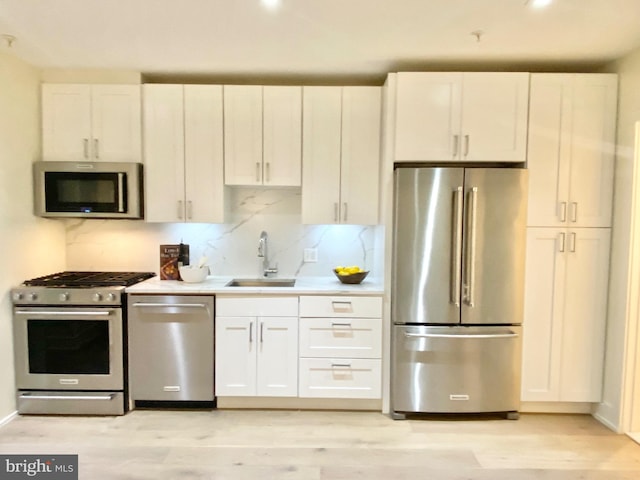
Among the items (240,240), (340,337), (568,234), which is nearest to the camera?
(568,234)

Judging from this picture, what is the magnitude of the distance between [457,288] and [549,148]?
3.87 feet

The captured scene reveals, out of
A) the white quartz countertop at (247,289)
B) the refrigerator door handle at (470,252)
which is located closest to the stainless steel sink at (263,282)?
the white quartz countertop at (247,289)

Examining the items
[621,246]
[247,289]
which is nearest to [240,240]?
[247,289]

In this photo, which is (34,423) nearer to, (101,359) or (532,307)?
(101,359)

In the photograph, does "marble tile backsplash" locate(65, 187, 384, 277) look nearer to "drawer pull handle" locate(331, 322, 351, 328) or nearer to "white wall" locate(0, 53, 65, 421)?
"white wall" locate(0, 53, 65, 421)

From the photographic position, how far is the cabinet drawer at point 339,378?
2934 millimetres

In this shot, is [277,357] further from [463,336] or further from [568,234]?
[568,234]

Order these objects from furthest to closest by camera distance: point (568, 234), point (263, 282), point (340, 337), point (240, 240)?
point (240, 240), point (263, 282), point (340, 337), point (568, 234)

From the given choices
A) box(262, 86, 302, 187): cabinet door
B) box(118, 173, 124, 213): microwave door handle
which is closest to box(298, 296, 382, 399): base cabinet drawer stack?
box(262, 86, 302, 187): cabinet door

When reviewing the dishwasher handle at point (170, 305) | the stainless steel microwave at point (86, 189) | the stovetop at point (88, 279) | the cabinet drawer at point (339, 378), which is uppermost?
the stainless steel microwave at point (86, 189)

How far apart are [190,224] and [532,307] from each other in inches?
110

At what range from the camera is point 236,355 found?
293 centimetres

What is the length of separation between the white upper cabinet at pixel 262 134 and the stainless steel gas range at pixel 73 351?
1.26 metres

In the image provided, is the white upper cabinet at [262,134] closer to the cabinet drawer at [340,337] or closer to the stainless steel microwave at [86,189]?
the stainless steel microwave at [86,189]
